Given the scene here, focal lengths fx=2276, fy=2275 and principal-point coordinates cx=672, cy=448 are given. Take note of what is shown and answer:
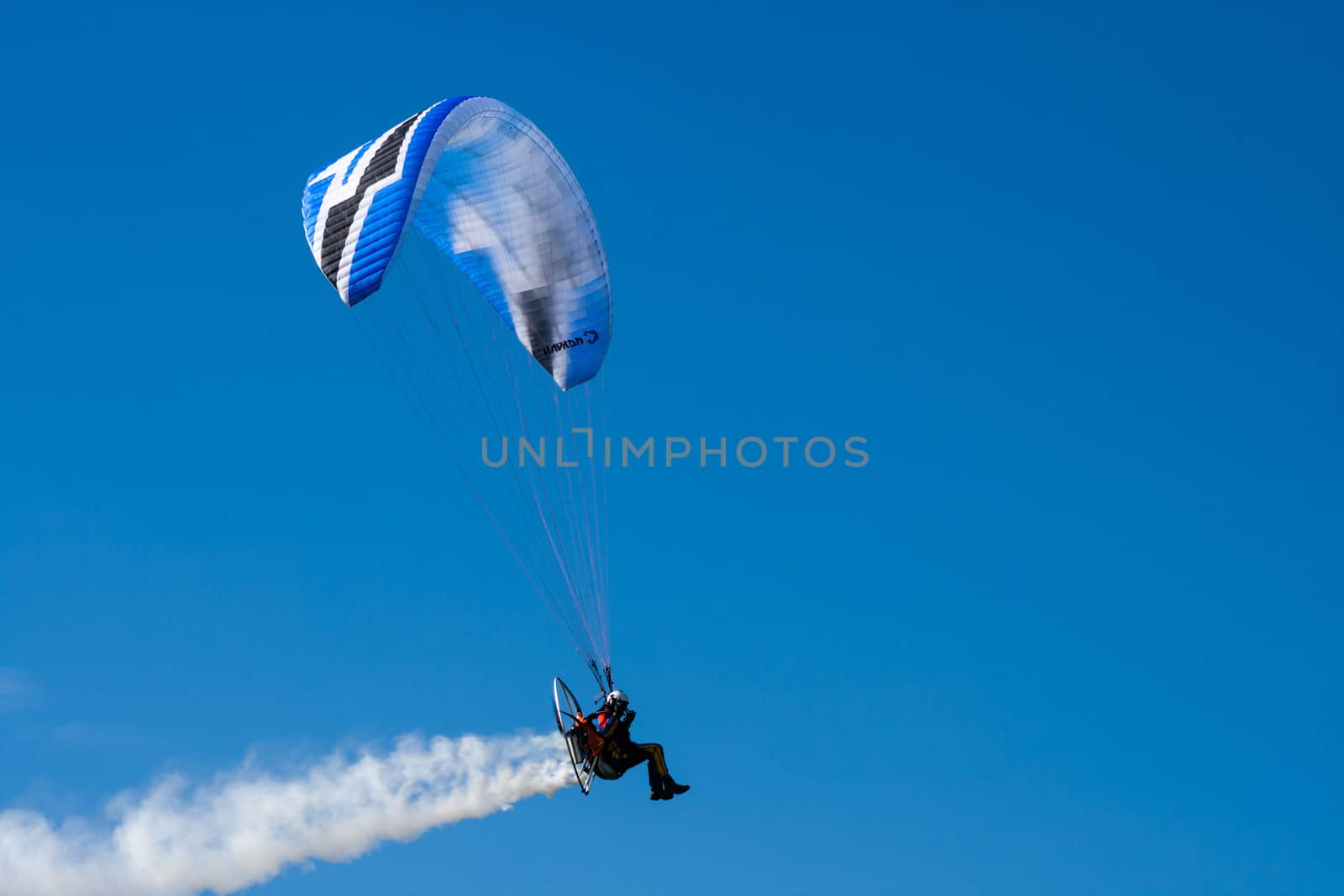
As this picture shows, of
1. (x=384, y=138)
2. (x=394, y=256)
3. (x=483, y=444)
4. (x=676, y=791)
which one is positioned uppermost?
(x=384, y=138)

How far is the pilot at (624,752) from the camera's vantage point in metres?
30.6

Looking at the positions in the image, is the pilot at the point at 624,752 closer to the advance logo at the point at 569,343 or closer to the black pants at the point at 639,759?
the black pants at the point at 639,759

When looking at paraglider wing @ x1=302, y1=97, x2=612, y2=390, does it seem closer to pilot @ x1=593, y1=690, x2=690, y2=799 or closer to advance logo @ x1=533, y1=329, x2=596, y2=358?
advance logo @ x1=533, y1=329, x2=596, y2=358

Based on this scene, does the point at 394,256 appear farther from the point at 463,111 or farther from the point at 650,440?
the point at 650,440

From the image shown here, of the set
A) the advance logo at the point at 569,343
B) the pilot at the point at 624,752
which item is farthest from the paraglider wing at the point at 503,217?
the pilot at the point at 624,752

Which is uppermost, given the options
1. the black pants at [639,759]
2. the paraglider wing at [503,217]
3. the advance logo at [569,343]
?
the paraglider wing at [503,217]

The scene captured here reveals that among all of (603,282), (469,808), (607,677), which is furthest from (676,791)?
(603,282)

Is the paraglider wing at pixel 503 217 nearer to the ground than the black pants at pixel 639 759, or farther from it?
farther from it

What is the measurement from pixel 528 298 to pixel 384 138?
3468 millimetres

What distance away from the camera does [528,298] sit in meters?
33.5

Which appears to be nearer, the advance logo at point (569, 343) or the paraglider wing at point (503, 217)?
the paraglider wing at point (503, 217)

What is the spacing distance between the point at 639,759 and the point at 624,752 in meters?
0.25

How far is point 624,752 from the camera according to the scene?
30.7 metres

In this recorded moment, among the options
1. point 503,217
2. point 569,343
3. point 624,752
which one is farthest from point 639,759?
point 503,217
